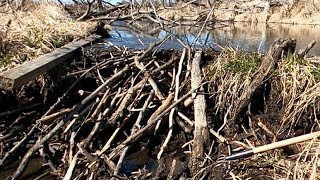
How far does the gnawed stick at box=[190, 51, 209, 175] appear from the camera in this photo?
13.8 ft

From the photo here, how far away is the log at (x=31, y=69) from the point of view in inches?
158

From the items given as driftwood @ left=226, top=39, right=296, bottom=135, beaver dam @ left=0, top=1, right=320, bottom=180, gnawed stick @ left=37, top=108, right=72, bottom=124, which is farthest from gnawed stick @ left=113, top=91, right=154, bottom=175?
driftwood @ left=226, top=39, right=296, bottom=135

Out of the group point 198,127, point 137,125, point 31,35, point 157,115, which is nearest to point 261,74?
point 198,127

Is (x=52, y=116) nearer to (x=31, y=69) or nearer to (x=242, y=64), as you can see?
(x=31, y=69)

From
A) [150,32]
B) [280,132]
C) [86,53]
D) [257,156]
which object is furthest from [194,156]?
[150,32]

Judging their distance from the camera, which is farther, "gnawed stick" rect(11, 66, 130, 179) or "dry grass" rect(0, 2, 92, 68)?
"dry grass" rect(0, 2, 92, 68)

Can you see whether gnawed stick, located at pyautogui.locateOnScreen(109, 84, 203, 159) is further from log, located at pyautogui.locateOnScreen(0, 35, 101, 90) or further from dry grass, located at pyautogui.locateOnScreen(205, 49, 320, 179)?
log, located at pyautogui.locateOnScreen(0, 35, 101, 90)

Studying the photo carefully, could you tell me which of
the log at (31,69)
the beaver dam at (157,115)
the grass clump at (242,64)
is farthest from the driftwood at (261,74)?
the log at (31,69)

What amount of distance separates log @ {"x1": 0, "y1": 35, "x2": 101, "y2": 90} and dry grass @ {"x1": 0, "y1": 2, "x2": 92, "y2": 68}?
503 mm

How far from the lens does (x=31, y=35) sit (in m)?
6.51

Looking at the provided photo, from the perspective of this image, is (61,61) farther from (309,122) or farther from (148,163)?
(309,122)

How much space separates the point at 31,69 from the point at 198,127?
6.72ft

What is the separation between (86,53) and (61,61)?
1.02m

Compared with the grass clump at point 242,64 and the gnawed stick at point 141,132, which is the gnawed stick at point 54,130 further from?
the grass clump at point 242,64
